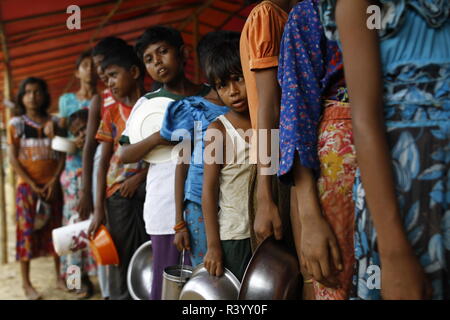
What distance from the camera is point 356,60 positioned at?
0.81m

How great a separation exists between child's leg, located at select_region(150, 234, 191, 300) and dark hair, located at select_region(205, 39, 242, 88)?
2.57 feet

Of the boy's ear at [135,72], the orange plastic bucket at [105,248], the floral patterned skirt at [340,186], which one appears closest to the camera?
the floral patterned skirt at [340,186]

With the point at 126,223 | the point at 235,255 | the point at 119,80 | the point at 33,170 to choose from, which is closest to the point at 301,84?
the point at 235,255

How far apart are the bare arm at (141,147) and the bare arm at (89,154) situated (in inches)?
36.6

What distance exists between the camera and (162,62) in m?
2.04

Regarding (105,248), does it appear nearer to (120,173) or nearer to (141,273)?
(141,273)

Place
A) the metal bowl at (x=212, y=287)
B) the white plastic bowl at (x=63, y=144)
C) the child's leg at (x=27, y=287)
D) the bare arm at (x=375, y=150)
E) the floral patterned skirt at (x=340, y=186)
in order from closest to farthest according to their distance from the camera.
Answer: the bare arm at (x=375, y=150) → the floral patterned skirt at (x=340, y=186) → the metal bowl at (x=212, y=287) → the white plastic bowl at (x=63, y=144) → the child's leg at (x=27, y=287)

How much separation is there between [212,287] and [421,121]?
932 millimetres

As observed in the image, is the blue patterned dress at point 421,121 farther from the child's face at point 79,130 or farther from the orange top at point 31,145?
the orange top at point 31,145

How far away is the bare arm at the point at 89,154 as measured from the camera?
2846 millimetres

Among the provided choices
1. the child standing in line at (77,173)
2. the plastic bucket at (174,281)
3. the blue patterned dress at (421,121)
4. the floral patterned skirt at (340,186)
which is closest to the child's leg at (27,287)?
the child standing in line at (77,173)

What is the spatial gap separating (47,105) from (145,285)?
2353 millimetres

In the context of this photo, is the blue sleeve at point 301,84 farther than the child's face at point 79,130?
No
